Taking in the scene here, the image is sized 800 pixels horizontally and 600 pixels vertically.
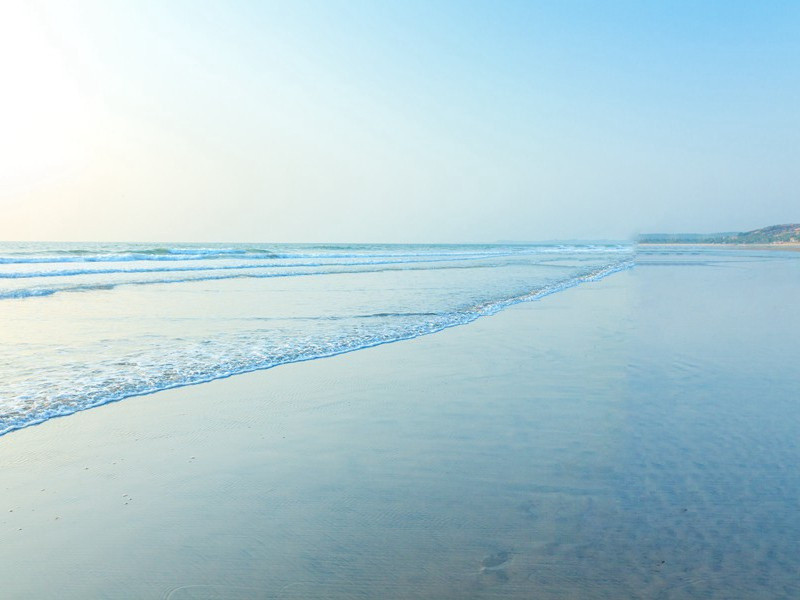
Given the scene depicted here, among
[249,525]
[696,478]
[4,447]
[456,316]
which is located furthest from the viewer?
[456,316]

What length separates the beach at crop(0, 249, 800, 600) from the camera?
276 cm

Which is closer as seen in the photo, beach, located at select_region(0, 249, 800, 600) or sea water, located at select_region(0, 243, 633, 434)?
beach, located at select_region(0, 249, 800, 600)

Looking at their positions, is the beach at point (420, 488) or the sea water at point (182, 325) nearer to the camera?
the beach at point (420, 488)

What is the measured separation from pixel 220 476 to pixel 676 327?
29.2 feet

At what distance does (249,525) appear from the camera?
10.8 feet

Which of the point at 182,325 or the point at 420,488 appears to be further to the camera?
the point at 182,325

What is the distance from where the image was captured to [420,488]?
12.2 ft

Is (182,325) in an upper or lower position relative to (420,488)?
upper

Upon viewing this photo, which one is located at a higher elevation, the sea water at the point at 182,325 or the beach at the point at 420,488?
the sea water at the point at 182,325

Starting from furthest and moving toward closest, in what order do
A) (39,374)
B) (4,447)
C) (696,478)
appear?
(39,374)
(4,447)
(696,478)

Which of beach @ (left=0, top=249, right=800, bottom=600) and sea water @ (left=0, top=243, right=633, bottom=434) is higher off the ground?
sea water @ (left=0, top=243, right=633, bottom=434)

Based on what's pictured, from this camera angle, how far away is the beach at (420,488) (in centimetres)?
276

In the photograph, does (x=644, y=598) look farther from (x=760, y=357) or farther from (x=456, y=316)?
(x=456, y=316)

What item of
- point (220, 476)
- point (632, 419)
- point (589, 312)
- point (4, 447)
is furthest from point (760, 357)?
point (4, 447)
